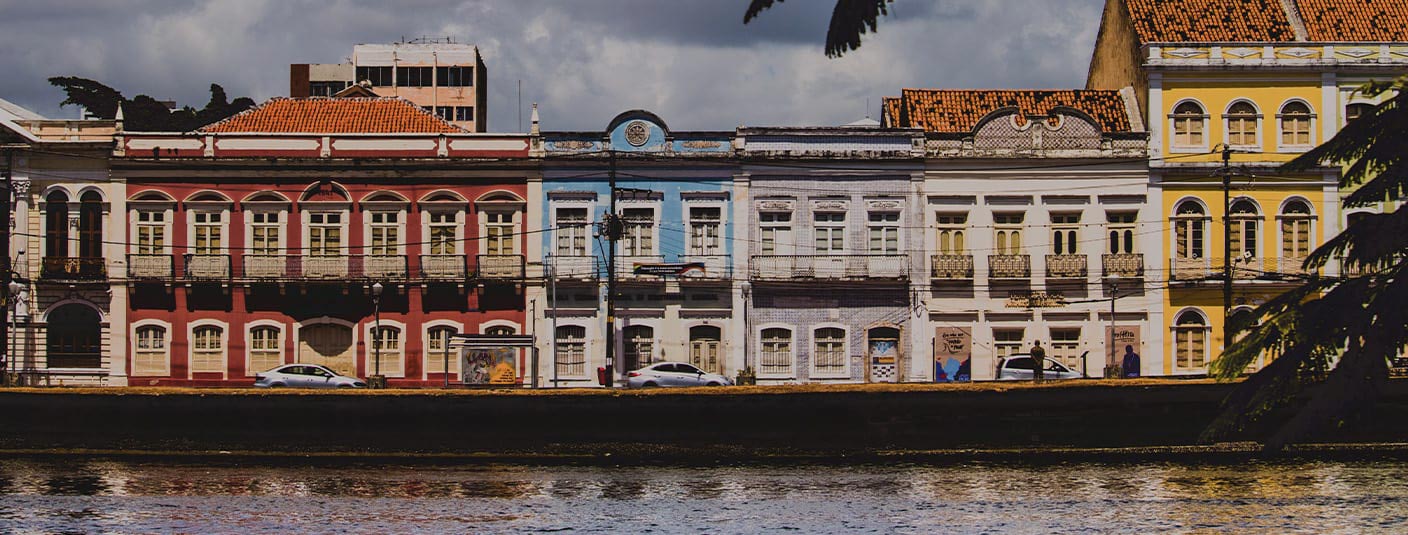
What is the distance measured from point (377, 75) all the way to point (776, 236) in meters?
54.4

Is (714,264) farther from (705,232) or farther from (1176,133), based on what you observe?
(1176,133)

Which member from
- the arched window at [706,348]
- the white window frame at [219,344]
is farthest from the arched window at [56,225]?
the arched window at [706,348]

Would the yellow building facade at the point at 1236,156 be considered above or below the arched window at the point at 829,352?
above

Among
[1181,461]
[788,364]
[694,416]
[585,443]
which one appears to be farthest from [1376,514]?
[788,364]

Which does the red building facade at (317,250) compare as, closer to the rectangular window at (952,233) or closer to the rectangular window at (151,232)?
the rectangular window at (151,232)

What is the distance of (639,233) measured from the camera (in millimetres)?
41250

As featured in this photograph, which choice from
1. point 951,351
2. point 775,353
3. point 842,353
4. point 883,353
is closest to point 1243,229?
point 951,351

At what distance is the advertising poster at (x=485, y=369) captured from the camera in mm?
39469

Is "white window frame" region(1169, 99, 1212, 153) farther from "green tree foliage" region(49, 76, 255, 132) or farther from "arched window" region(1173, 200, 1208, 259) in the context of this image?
"green tree foliage" region(49, 76, 255, 132)

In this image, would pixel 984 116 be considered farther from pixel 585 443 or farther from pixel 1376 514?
pixel 1376 514

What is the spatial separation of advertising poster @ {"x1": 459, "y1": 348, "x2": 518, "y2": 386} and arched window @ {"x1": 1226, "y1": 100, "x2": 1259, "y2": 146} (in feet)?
65.7

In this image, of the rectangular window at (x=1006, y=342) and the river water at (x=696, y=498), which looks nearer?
the river water at (x=696, y=498)

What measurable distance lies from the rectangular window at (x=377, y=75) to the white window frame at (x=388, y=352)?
169 feet

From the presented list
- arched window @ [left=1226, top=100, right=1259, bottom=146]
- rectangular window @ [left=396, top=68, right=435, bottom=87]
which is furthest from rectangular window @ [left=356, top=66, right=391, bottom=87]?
arched window @ [left=1226, top=100, right=1259, bottom=146]
